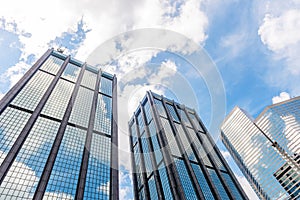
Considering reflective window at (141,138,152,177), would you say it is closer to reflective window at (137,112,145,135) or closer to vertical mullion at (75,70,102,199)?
reflective window at (137,112,145,135)

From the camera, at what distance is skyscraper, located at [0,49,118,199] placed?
50.2 meters

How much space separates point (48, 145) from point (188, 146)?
264 feet

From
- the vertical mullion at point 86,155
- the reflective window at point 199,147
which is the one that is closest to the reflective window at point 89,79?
the vertical mullion at point 86,155

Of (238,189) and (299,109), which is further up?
(299,109)

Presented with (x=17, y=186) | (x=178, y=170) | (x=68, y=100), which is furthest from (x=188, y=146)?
(x=17, y=186)

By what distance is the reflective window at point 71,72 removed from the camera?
101525 mm

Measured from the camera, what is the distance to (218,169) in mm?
112625

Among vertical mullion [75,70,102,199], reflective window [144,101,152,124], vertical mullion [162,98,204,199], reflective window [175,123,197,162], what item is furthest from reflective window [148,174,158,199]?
vertical mullion [75,70,102,199]

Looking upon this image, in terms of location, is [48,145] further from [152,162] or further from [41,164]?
[152,162]

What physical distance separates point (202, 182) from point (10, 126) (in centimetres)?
8161

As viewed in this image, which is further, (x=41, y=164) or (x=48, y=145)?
(x=48, y=145)

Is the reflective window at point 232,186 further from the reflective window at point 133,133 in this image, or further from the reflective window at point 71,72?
the reflective window at point 71,72

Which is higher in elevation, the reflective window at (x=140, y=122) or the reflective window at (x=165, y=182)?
the reflective window at (x=140, y=122)

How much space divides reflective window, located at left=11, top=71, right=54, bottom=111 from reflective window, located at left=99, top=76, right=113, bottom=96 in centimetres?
2764
